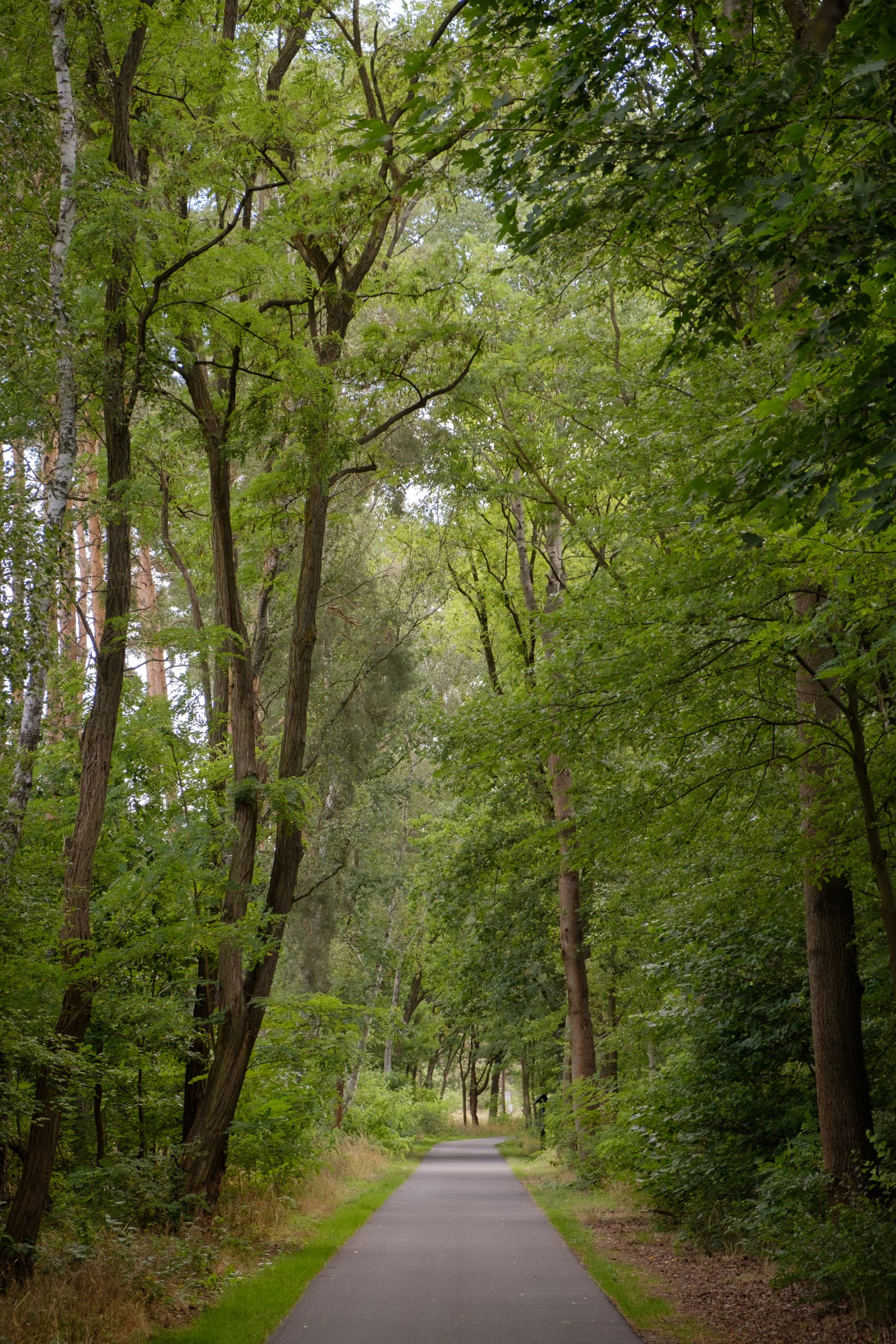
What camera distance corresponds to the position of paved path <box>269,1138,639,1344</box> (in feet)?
24.7

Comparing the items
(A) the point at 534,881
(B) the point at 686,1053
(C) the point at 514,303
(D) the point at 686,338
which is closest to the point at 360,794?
(A) the point at 534,881

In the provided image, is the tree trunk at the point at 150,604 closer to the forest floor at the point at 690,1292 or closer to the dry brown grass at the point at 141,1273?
the dry brown grass at the point at 141,1273

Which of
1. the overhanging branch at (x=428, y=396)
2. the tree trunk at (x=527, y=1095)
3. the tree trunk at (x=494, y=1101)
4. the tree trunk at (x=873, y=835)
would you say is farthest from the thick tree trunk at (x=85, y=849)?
the tree trunk at (x=494, y=1101)

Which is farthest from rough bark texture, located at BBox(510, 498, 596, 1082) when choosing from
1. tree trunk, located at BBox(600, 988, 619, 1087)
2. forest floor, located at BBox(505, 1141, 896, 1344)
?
forest floor, located at BBox(505, 1141, 896, 1344)

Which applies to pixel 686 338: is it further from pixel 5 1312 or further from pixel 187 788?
pixel 187 788

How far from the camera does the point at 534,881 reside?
2072 centimetres

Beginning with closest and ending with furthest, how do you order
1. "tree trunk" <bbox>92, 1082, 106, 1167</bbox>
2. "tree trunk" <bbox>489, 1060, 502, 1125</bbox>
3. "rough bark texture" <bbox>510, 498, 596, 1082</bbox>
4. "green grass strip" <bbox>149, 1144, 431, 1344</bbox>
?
1. "green grass strip" <bbox>149, 1144, 431, 1344</bbox>
2. "tree trunk" <bbox>92, 1082, 106, 1167</bbox>
3. "rough bark texture" <bbox>510, 498, 596, 1082</bbox>
4. "tree trunk" <bbox>489, 1060, 502, 1125</bbox>

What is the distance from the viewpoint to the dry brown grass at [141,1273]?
6.89 m

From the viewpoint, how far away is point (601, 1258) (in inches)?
425

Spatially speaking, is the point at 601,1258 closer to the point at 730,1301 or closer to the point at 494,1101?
the point at 730,1301

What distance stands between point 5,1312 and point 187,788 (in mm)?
6160

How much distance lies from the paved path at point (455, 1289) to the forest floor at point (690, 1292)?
24 cm

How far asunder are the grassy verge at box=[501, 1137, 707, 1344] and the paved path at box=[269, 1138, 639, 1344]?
0.14 meters

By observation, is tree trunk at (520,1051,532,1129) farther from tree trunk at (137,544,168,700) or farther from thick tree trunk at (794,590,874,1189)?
thick tree trunk at (794,590,874,1189)
